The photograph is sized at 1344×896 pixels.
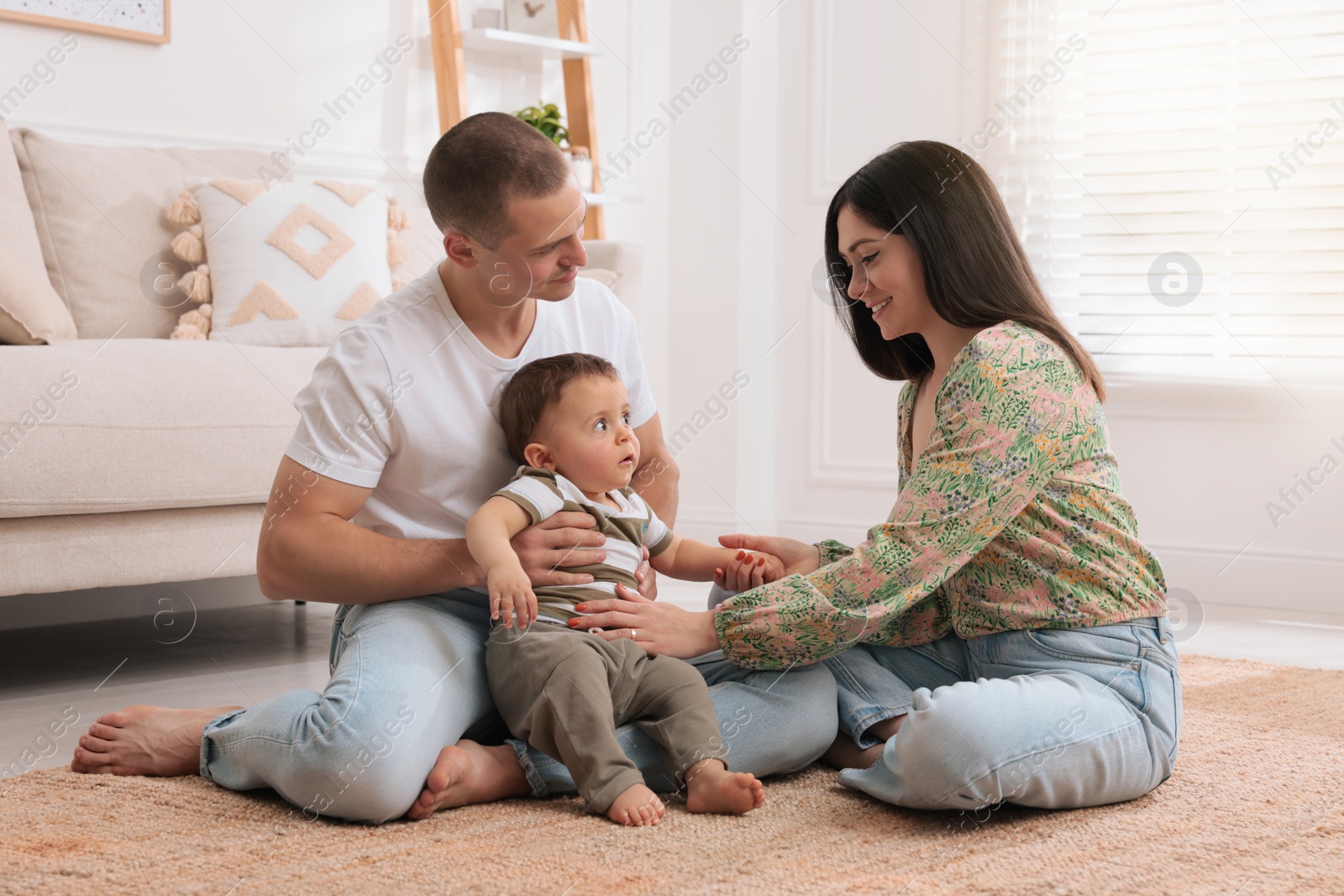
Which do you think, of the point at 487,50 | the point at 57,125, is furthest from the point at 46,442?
the point at 487,50

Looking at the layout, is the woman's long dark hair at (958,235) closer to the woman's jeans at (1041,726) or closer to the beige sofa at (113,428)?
the woman's jeans at (1041,726)

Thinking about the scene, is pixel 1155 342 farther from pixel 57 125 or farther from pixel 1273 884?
pixel 57 125

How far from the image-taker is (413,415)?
1433 millimetres

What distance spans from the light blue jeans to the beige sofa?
0.56 meters

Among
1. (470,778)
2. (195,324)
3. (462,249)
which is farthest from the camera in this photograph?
(195,324)

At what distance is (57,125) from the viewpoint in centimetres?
271

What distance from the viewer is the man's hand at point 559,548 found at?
139cm

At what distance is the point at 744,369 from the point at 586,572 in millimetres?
2185

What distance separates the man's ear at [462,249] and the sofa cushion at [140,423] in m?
0.71

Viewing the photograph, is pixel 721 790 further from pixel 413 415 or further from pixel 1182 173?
pixel 1182 173

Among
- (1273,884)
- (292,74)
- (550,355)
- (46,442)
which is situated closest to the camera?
(1273,884)

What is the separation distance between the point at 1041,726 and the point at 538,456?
0.62m

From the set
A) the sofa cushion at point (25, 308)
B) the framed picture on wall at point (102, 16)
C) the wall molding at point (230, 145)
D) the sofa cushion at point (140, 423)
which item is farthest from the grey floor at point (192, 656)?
the framed picture on wall at point (102, 16)

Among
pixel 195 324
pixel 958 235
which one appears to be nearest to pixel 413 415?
pixel 958 235
